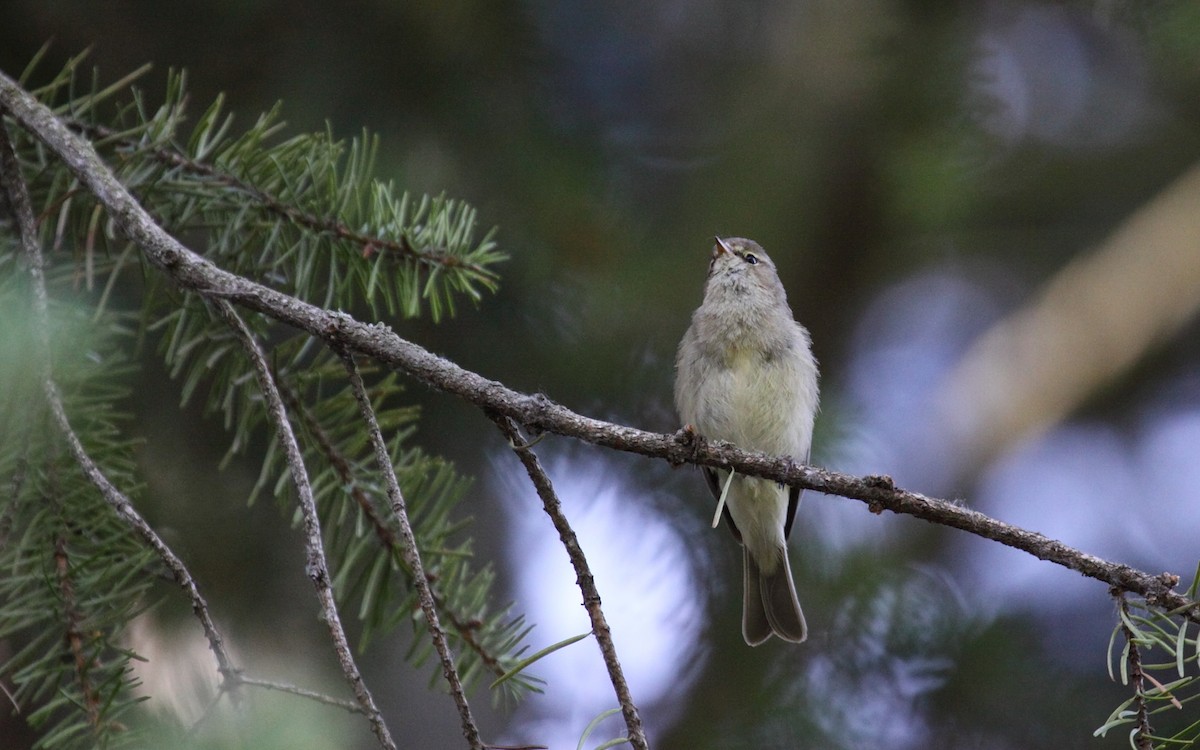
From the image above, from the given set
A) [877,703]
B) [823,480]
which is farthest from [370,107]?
[877,703]

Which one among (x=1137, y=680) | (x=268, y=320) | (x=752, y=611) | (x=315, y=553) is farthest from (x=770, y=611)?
(x=315, y=553)

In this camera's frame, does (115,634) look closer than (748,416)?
→ Yes

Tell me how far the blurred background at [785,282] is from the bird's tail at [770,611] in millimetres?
60

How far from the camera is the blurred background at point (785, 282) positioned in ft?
8.91

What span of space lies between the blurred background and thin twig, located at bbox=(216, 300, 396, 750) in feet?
3.06

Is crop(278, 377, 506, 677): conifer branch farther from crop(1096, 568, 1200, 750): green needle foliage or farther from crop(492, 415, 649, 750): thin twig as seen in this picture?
crop(1096, 568, 1200, 750): green needle foliage

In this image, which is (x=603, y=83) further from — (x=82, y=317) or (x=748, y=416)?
(x=82, y=317)

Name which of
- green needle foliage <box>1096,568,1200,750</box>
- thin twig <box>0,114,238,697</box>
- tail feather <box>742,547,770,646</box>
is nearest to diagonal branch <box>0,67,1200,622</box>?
green needle foliage <box>1096,568,1200,750</box>

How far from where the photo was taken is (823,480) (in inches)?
52.7

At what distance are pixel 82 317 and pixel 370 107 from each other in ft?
3.84

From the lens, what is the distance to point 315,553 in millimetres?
1229

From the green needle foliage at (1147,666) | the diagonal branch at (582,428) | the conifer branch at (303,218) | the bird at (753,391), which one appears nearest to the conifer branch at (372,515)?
the conifer branch at (303,218)

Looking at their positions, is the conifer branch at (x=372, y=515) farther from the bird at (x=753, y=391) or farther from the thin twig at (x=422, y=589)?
the bird at (x=753, y=391)

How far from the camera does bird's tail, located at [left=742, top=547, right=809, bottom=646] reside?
114 inches
